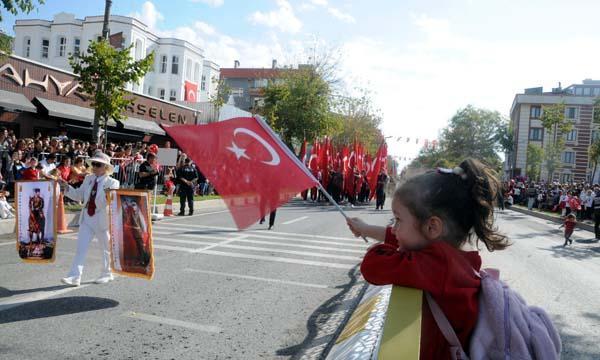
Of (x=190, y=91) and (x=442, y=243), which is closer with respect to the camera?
(x=442, y=243)

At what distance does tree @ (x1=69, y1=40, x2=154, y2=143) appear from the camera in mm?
16859

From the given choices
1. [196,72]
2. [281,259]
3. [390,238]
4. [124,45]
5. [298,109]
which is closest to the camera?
[390,238]

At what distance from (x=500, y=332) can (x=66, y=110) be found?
87.2ft

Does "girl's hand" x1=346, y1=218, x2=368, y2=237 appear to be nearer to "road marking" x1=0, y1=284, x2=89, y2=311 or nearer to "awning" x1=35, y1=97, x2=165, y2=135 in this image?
"road marking" x1=0, y1=284, x2=89, y2=311

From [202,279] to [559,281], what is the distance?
21.6 feet

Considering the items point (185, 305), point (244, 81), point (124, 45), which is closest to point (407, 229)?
point (185, 305)

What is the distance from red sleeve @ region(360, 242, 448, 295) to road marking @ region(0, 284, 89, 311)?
16.4 feet

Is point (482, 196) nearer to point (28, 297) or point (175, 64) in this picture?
point (28, 297)

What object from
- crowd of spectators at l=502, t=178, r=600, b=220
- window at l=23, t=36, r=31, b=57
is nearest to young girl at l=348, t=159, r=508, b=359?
crowd of spectators at l=502, t=178, r=600, b=220

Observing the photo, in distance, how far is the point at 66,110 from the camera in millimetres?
24922

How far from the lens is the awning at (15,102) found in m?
21.0

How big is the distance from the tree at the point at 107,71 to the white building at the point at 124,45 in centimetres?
2956

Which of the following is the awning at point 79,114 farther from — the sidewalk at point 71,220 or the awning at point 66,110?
the sidewalk at point 71,220

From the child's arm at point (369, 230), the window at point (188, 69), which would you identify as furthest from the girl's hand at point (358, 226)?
the window at point (188, 69)
